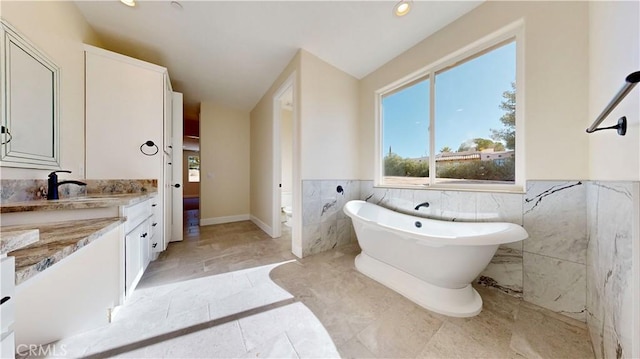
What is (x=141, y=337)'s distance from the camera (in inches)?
46.4

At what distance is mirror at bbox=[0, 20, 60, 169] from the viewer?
117 centimetres

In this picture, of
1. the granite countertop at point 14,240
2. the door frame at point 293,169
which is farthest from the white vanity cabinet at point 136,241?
the door frame at point 293,169

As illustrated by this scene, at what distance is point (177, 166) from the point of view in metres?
2.89

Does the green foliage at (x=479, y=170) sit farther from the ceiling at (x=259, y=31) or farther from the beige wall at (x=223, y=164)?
the beige wall at (x=223, y=164)

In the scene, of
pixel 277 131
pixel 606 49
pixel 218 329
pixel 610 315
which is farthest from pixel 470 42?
pixel 218 329

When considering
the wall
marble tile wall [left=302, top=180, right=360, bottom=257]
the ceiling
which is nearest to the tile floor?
the wall

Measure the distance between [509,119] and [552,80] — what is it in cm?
Result: 34

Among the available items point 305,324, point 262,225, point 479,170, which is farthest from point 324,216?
point 479,170

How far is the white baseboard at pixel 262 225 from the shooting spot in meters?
3.31

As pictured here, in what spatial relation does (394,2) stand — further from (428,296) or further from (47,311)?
(47,311)

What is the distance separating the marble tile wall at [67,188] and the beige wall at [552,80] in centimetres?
357

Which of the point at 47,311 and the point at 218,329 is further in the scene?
the point at 218,329

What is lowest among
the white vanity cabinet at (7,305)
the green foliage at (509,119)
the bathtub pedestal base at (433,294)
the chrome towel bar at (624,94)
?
the bathtub pedestal base at (433,294)

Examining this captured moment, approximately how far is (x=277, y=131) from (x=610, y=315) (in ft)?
11.2
